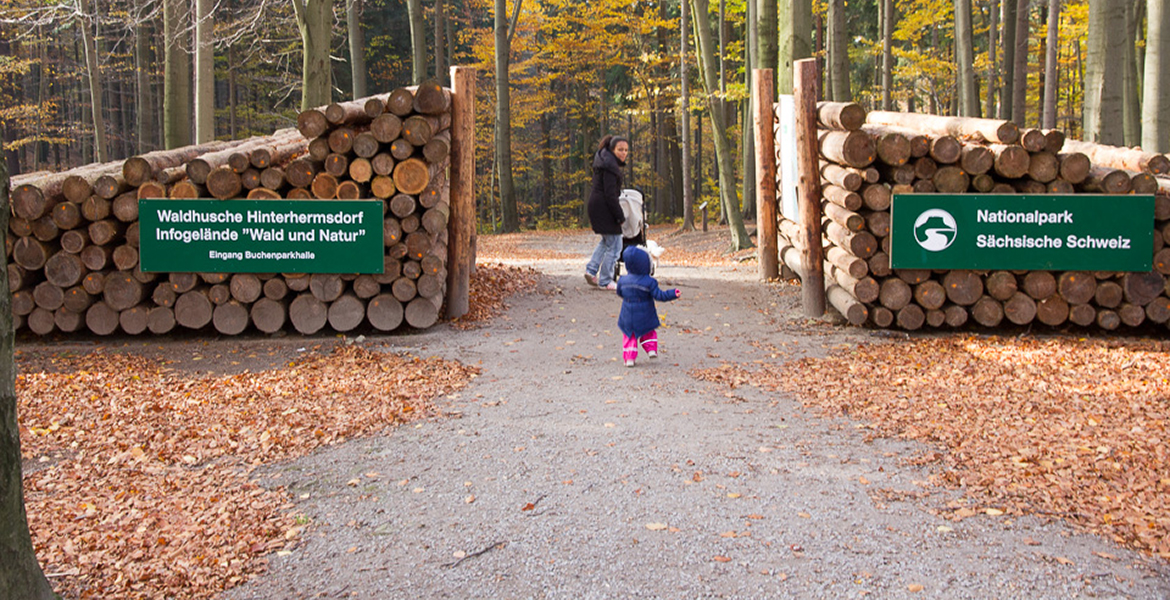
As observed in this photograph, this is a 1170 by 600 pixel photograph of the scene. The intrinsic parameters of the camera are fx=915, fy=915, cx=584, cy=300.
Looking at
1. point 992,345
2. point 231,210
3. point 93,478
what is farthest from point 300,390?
point 992,345

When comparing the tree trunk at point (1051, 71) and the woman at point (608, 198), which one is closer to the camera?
the woman at point (608, 198)

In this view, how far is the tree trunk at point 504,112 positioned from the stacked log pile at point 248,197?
54.2 feet

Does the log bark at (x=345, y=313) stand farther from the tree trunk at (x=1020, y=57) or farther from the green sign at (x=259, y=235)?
the tree trunk at (x=1020, y=57)

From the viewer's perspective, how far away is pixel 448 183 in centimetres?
1091

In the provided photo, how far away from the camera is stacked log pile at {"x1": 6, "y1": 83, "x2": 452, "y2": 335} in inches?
386

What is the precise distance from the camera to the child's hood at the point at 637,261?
8039 mm

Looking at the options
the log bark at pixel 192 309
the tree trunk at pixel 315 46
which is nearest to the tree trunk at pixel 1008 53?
the tree trunk at pixel 315 46

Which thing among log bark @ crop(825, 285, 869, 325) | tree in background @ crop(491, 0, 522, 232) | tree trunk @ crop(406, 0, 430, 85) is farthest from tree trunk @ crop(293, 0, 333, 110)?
tree in background @ crop(491, 0, 522, 232)

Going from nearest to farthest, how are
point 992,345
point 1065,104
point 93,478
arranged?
point 93,478
point 992,345
point 1065,104

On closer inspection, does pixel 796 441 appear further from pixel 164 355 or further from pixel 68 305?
pixel 68 305

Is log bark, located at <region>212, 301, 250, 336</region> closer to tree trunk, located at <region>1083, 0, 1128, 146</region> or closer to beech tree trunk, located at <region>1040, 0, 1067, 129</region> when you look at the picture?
tree trunk, located at <region>1083, 0, 1128, 146</region>

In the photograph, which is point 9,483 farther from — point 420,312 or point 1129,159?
point 1129,159

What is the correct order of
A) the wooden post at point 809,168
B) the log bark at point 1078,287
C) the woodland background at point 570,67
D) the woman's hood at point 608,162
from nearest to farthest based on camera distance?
the log bark at point 1078,287, the wooden post at point 809,168, the woman's hood at point 608,162, the woodland background at point 570,67

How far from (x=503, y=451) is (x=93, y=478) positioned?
8.23 feet
